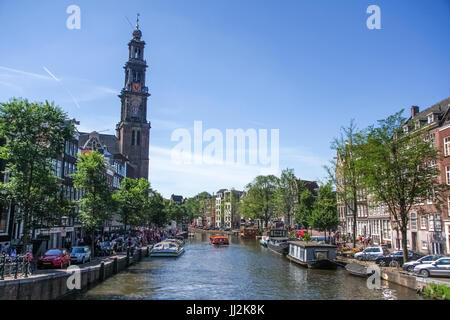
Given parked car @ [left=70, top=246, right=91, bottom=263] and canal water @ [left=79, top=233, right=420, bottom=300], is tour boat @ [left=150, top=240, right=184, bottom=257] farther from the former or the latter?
parked car @ [left=70, top=246, right=91, bottom=263]

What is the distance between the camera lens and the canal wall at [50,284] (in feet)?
67.9

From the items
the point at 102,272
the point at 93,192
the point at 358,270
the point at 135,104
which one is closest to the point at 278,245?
the point at 358,270

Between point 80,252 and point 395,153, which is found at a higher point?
point 395,153

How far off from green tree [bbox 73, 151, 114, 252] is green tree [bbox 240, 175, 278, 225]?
7588 centimetres

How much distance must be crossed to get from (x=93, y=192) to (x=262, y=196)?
78592mm

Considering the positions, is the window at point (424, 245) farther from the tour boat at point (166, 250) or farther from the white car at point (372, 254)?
the tour boat at point (166, 250)

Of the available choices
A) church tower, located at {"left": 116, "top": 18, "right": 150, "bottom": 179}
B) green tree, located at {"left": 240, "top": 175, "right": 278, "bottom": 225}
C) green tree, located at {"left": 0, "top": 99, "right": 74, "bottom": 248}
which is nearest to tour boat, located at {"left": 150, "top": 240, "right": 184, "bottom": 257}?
green tree, located at {"left": 0, "top": 99, "right": 74, "bottom": 248}

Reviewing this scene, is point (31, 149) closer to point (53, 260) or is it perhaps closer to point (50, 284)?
point (53, 260)

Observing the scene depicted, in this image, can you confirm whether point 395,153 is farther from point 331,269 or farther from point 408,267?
point 331,269

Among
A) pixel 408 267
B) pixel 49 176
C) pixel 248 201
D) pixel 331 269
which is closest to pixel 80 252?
pixel 49 176

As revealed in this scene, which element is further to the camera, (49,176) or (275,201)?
(275,201)

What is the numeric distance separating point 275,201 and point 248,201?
14415mm

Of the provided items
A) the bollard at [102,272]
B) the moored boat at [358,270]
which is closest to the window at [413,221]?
the moored boat at [358,270]
